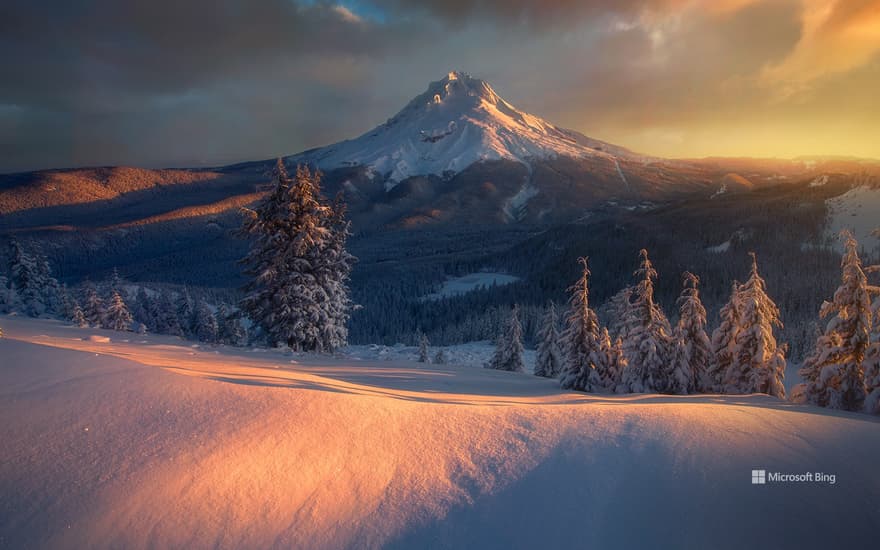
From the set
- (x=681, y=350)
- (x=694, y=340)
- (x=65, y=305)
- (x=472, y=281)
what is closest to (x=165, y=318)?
(x=65, y=305)

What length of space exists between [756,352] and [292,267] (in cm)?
1827

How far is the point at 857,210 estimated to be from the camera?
13550 cm

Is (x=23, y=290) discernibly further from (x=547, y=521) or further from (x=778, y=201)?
(x=778, y=201)

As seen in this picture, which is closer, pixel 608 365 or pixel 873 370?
pixel 873 370

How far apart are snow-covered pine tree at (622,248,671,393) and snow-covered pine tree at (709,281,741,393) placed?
7.31ft

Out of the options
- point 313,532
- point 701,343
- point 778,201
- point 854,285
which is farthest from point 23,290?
point 778,201

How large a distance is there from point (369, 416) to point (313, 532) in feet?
6.02

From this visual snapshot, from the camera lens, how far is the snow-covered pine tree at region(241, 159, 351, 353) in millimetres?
17266

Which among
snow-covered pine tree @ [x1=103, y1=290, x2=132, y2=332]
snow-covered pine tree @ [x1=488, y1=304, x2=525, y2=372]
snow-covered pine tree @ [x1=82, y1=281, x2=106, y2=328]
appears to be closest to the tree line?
snow-covered pine tree @ [x1=488, y1=304, x2=525, y2=372]

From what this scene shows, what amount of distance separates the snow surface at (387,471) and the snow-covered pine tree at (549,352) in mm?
23859

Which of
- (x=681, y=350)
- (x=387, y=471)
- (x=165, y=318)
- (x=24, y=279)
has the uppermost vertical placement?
(x=24, y=279)

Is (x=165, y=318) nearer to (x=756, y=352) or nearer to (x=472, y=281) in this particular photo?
(x=756, y=352)

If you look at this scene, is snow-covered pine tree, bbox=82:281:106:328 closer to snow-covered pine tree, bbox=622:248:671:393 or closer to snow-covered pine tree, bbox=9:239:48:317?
snow-covered pine tree, bbox=9:239:48:317

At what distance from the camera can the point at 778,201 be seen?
15012 centimetres
